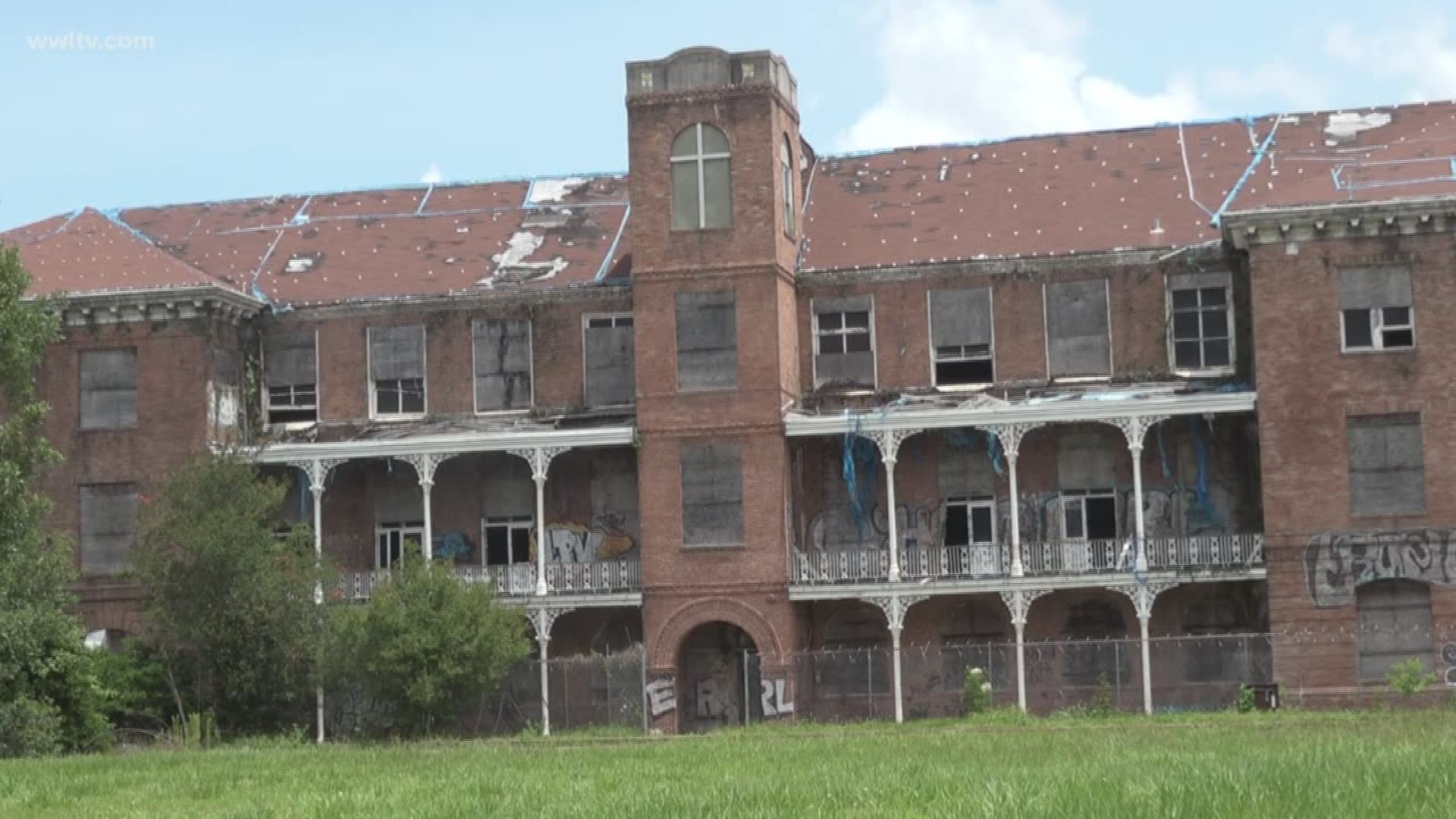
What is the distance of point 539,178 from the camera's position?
184 feet

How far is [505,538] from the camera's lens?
5150 centimetres

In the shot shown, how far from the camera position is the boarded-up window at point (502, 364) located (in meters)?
51.4

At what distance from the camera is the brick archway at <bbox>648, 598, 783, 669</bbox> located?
47750 millimetres

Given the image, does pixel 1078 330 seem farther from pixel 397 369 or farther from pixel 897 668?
pixel 397 369

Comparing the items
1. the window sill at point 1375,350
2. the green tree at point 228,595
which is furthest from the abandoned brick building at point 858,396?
the green tree at point 228,595

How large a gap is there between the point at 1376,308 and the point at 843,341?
1115 cm

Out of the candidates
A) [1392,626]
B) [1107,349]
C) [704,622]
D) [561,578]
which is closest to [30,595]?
[561,578]

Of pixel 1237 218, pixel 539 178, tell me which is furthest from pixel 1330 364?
pixel 539 178

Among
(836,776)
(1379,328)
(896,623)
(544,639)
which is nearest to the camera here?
(836,776)

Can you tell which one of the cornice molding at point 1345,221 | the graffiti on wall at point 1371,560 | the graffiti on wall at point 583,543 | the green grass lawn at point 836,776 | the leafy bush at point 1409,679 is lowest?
the green grass lawn at point 836,776

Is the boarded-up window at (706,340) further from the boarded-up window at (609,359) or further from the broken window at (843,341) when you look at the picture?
the broken window at (843,341)

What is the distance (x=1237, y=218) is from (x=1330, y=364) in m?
3.37

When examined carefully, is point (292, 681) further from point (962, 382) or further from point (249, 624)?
point (962, 382)

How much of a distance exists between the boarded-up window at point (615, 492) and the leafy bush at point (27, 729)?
494 inches
